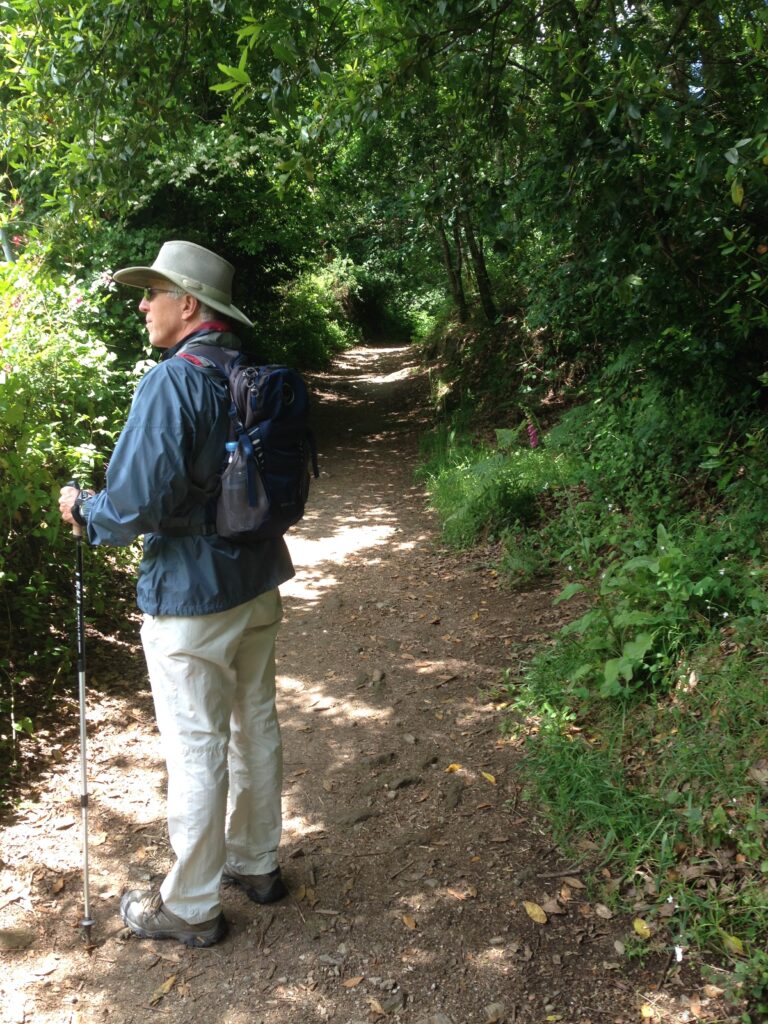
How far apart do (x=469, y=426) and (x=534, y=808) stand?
8.38 metres

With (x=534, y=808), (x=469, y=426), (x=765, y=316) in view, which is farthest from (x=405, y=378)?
(x=534, y=808)

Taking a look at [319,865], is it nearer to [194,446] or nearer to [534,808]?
[534,808]

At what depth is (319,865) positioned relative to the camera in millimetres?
3535

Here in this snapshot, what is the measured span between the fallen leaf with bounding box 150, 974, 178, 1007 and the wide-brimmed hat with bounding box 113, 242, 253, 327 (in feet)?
7.71

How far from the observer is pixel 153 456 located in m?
2.69

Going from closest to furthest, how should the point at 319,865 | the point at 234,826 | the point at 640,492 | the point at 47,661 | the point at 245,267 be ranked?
the point at 234,826 → the point at 319,865 → the point at 47,661 → the point at 640,492 → the point at 245,267

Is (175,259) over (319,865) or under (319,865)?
over

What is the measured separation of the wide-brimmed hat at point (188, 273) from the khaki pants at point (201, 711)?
1122mm

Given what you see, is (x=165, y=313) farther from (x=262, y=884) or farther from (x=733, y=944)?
(x=733, y=944)

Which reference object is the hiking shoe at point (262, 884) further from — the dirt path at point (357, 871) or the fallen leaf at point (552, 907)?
the fallen leaf at point (552, 907)

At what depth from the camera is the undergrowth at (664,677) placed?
2.99 metres

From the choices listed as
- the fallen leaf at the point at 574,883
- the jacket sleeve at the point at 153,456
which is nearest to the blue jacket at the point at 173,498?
the jacket sleeve at the point at 153,456

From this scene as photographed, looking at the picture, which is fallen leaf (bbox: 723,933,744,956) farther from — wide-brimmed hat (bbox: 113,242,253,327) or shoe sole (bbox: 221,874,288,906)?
wide-brimmed hat (bbox: 113,242,253,327)

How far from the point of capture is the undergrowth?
299 centimetres
